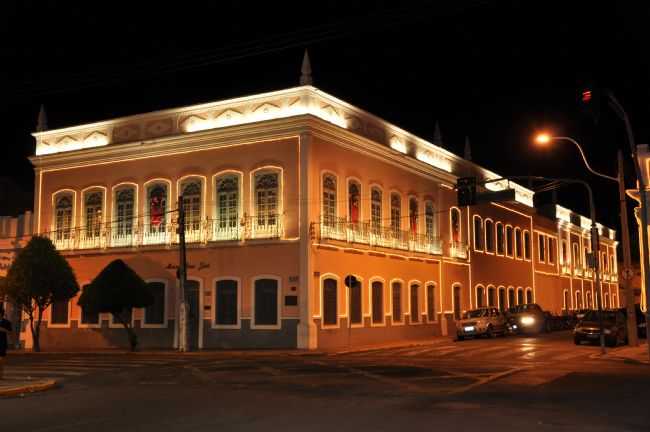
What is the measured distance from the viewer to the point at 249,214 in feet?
107

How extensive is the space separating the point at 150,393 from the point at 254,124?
18.2m

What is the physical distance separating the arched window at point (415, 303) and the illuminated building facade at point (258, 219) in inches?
3.8

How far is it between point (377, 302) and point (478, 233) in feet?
48.0

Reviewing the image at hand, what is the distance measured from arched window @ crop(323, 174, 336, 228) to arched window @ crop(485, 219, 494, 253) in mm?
19009

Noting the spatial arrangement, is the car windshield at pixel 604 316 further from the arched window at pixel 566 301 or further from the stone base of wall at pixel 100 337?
the arched window at pixel 566 301

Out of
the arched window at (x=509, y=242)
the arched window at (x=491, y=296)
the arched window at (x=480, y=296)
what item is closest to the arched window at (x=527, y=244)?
the arched window at (x=509, y=242)

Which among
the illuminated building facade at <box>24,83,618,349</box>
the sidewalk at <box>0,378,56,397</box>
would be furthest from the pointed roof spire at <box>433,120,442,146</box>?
the sidewalk at <box>0,378,56,397</box>

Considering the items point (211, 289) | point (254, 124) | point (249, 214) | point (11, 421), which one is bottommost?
point (11, 421)

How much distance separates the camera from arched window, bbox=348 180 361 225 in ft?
113

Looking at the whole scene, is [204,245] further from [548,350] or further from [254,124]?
[548,350]

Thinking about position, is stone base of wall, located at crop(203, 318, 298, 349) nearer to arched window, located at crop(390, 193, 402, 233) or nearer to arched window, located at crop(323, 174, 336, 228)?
arched window, located at crop(323, 174, 336, 228)

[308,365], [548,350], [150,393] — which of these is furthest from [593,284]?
[150,393]

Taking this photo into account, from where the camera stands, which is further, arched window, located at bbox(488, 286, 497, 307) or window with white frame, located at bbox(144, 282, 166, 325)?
arched window, located at bbox(488, 286, 497, 307)

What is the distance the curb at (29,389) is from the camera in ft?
51.3
